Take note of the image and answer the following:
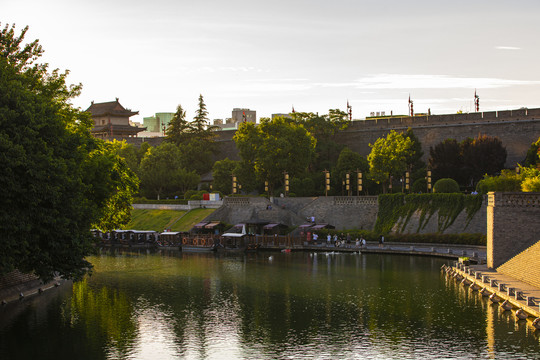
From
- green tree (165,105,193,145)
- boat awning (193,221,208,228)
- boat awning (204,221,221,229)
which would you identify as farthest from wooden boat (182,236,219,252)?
green tree (165,105,193,145)

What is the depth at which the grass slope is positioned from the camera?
6825 centimetres

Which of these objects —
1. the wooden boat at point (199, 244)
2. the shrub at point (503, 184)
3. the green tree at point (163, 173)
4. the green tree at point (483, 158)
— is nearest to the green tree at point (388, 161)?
the green tree at point (483, 158)

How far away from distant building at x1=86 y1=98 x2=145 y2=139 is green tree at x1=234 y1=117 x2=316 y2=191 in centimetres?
A: 3901

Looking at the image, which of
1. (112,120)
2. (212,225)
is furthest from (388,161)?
(112,120)

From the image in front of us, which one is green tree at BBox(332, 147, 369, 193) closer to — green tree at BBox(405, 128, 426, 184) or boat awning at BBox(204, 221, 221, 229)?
green tree at BBox(405, 128, 426, 184)

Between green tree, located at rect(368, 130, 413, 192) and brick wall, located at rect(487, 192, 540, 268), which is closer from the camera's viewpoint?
brick wall, located at rect(487, 192, 540, 268)

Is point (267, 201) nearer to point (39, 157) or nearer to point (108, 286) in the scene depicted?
point (108, 286)

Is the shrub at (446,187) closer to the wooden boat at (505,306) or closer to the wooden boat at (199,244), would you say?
the wooden boat at (199,244)

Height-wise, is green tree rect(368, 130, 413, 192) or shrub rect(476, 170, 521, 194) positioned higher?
green tree rect(368, 130, 413, 192)

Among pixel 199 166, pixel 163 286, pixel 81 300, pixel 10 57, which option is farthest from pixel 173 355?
pixel 199 166

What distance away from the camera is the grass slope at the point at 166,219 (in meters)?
68.2

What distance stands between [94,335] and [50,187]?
582 cm

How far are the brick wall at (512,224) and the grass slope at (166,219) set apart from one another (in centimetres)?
3496

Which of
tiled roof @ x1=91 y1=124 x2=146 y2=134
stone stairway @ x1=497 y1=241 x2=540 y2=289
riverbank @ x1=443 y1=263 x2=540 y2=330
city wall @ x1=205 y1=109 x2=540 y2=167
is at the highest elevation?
tiled roof @ x1=91 y1=124 x2=146 y2=134
